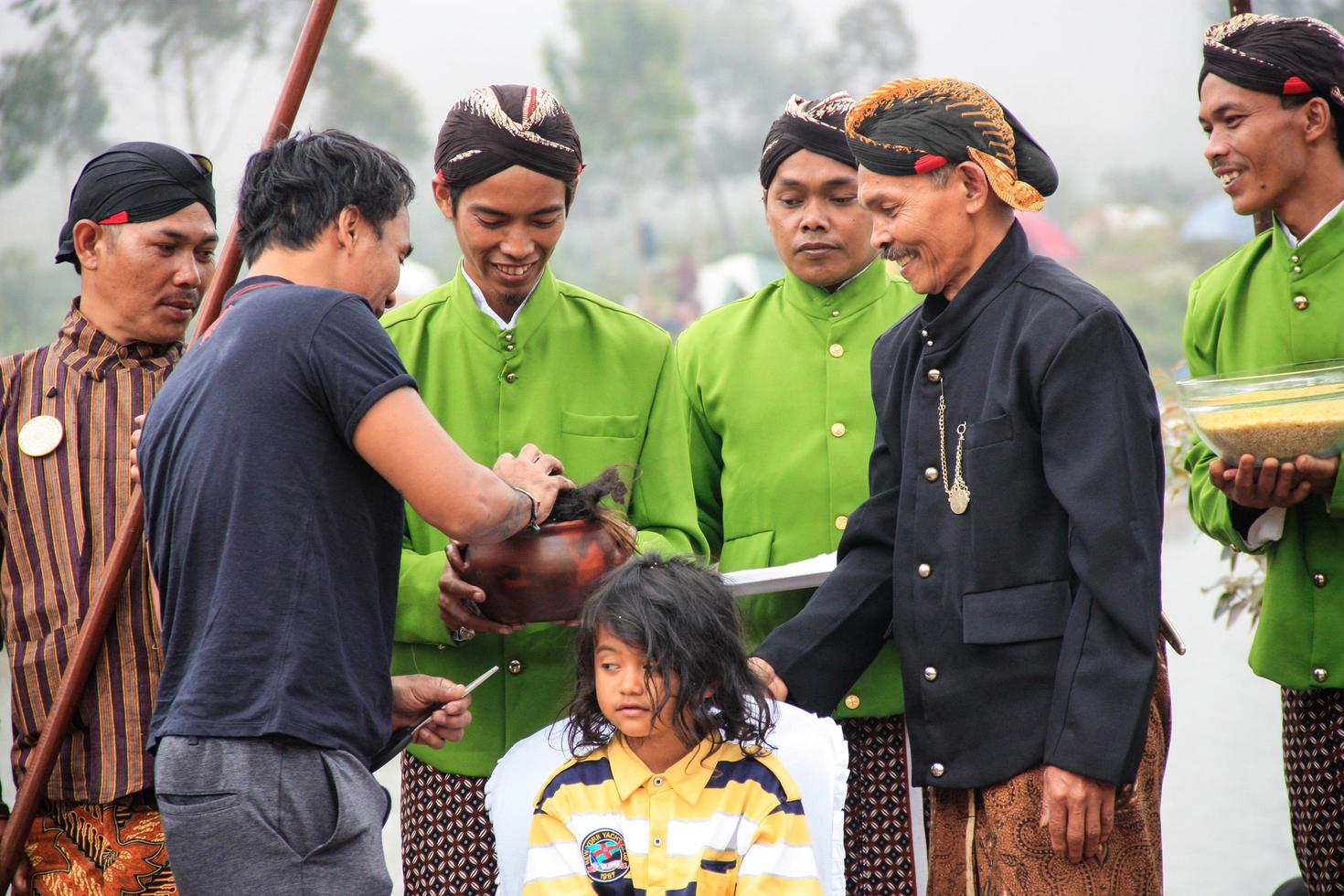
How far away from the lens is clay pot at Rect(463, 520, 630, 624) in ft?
7.57

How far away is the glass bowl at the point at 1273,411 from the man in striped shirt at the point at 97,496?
190 cm

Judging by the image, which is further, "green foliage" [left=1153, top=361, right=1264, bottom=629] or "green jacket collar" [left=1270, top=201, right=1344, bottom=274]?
"green foliage" [left=1153, top=361, right=1264, bottom=629]

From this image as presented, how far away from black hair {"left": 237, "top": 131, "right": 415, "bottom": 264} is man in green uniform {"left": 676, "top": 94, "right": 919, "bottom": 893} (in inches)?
42.0

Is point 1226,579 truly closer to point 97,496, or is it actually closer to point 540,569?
point 540,569

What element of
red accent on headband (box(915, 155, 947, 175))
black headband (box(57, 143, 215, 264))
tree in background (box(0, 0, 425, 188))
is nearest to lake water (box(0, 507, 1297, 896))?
black headband (box(57, 143, 215, 264))

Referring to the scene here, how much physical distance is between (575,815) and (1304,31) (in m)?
2.05

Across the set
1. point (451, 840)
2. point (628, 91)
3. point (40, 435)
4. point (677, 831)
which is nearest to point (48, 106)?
point (628, 91)

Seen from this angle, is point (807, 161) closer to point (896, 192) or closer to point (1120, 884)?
point (896, 192)

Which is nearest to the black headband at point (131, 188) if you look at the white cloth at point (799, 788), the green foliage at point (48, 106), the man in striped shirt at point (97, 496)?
the man in striped shirt at point (97, 496)

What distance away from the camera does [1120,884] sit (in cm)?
211

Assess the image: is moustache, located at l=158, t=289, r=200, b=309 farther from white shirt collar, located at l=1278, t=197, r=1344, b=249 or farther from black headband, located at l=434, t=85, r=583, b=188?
white shirt collar, located at l=1278, t=197, r=1344, b=249

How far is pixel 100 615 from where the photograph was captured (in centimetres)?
246

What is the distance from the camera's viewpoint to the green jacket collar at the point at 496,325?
274 centimetres

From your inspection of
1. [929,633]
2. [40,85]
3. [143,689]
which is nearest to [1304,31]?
[929,633]
